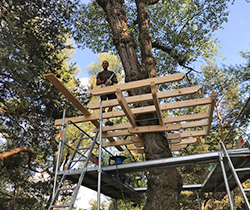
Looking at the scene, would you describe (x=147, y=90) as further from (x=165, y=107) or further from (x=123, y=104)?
(x=123, y=104)

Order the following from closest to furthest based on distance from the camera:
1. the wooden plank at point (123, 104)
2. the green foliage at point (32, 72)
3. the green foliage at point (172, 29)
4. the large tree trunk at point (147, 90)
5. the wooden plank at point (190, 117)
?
1. the wooden plank at point (123, 104)
2. the large tree trunk at point (147, 90)
3. the wooden plank at point (190, 117)
4. the green foliage at point (32, 72)
5. the green foliage at point (172, 29)

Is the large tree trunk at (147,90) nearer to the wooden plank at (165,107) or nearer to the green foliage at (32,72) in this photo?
the wooden plank at (165,107)

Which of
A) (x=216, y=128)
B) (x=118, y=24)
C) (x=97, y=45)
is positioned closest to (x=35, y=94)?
(x=118, y=24)

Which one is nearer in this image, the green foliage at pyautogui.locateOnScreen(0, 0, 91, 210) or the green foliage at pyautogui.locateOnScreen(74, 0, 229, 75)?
the green foliage at pyautogui.locateOnScreen(0, 0, 91, 210)

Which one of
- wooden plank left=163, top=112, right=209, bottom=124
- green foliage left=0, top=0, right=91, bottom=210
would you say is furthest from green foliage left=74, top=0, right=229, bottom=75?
wooden plank left=163, top=112, right=209, bottom=124

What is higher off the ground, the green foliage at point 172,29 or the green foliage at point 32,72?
the green foliage at point 172,29

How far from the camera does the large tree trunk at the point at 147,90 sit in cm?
438

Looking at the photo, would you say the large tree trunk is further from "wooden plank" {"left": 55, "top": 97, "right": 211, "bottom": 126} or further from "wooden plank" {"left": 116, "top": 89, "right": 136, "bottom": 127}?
"wooden plank" {"left": 116, "top": 89, "right": 136, "bottom": 127}

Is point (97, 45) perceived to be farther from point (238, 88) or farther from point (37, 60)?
point (238, 88)

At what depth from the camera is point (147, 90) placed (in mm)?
5711

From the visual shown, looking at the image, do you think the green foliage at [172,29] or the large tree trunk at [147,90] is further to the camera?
the green foliage at [172,29]

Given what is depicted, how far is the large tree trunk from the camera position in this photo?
4379 millimetres

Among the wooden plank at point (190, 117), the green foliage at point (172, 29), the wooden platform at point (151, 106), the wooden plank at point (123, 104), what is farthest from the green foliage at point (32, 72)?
the wooden plank at point (190, 117)

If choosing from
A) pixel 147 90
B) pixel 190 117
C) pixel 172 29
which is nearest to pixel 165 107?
pixel 190 117
